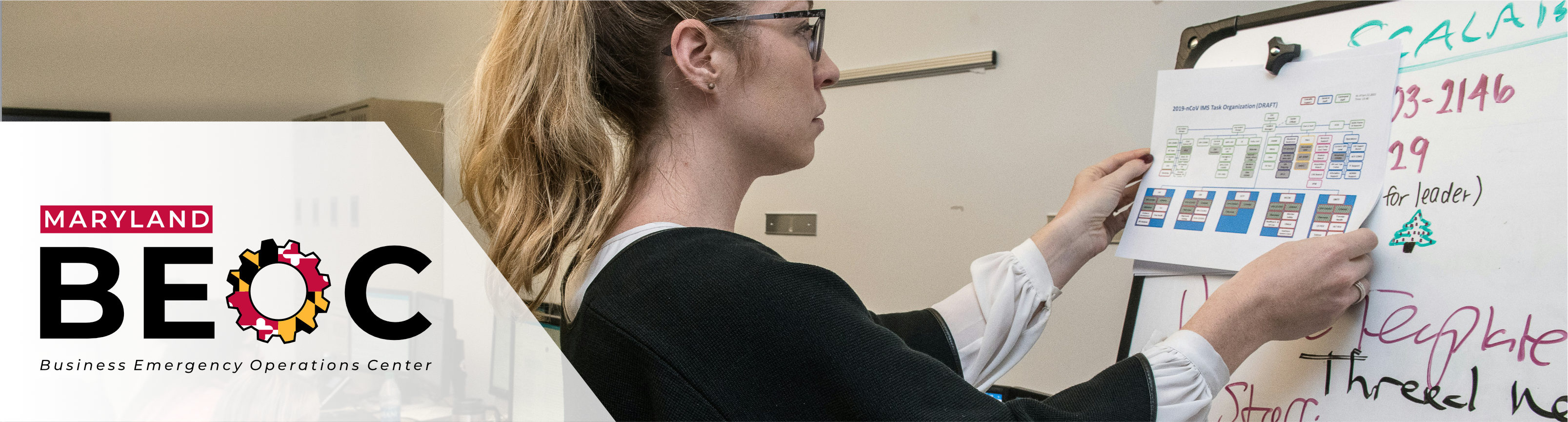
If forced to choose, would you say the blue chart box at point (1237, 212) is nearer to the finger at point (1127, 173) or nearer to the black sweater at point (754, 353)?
the finger at point (1127, 173)

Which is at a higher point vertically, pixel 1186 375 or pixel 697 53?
pixel 697 53

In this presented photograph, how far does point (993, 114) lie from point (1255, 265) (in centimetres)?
84

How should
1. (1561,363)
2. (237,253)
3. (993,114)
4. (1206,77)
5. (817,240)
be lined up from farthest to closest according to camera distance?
(237,253), (817,240), (993,114), (1206,77), (1561,363)

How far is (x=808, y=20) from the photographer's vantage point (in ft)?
2.57

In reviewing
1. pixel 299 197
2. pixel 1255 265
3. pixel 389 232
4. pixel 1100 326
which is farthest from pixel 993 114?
pixel 299 197

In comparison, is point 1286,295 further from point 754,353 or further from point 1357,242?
point 754,353

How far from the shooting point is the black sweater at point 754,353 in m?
0.57

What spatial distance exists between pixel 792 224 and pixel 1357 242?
1340mm

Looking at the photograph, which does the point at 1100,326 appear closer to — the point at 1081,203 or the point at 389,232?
the point at 1081,203

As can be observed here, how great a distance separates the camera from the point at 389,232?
10.4ft

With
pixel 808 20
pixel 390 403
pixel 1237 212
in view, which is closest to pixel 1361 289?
pixel 1237 212

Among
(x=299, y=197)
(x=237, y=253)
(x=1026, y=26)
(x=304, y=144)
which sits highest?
(x=1026, y=26)

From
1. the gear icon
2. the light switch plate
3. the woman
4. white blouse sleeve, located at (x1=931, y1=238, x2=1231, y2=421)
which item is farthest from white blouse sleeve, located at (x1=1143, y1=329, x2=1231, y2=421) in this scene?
the gear icon

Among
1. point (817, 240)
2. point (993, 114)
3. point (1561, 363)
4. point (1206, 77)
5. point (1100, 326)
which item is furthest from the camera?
point (817, 240)
